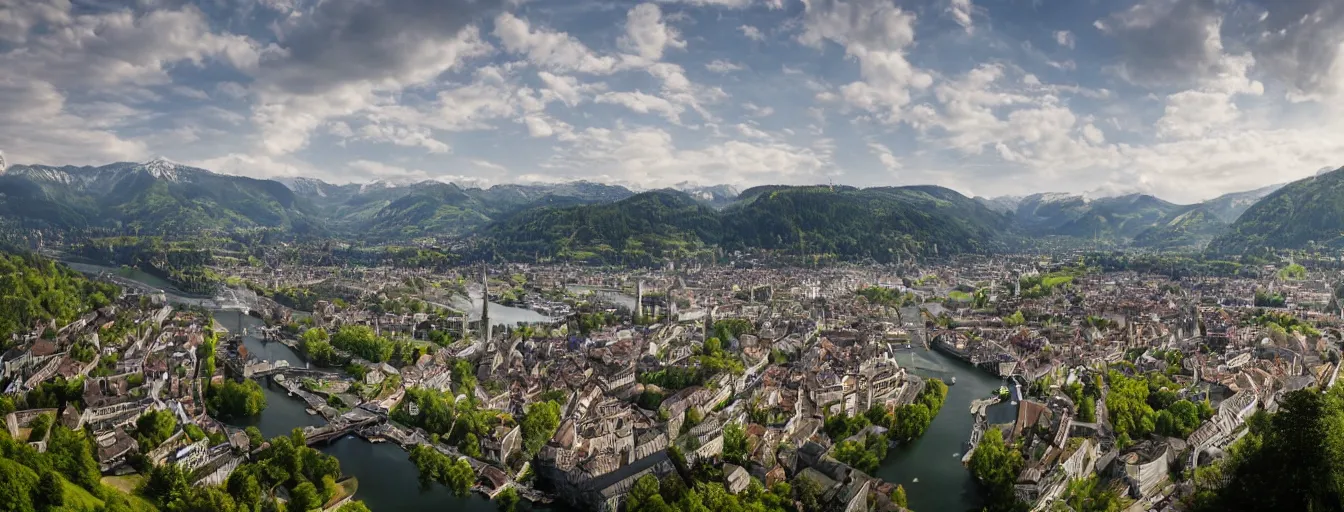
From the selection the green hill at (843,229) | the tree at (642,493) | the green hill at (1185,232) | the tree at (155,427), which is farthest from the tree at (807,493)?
the green hill at (1185,232)

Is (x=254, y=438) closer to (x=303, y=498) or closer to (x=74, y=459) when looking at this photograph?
(x=74, y=459)

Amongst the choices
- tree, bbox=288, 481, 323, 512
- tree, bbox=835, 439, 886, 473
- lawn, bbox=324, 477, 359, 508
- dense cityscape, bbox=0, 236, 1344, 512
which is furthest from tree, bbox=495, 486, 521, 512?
tree, bbox=835, 439, 886, 473

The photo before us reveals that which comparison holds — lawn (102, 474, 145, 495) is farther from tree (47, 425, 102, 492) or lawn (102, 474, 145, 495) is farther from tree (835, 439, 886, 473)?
tree (835, 439, 886, 473)

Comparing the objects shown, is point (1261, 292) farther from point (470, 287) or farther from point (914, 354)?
point (470, 287)

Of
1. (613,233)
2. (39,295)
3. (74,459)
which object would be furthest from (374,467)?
(613,233)

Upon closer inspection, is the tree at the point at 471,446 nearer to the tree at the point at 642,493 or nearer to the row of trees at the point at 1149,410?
the tree at the point at 642,493

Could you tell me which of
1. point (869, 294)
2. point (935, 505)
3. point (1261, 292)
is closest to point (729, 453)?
point (935, 505)

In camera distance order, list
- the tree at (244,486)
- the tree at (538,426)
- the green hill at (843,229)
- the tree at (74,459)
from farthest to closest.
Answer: the green hill at (843,229)
the tree at (538,426)
the tree at (244,486)
the tree at (74,459)
